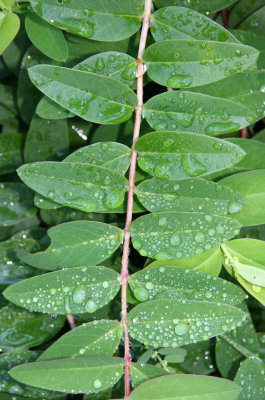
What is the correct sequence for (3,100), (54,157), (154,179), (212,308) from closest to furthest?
1. (212,308)
2. (154,179)
3. (54,157)
4. (3,100)

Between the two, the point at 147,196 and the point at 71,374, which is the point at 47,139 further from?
the point at 71,374

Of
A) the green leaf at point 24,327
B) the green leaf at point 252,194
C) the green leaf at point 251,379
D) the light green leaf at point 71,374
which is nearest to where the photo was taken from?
the light green leaf at point 71,374

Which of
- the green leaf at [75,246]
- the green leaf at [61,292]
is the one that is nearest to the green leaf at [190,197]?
the green leaf at [75,246]

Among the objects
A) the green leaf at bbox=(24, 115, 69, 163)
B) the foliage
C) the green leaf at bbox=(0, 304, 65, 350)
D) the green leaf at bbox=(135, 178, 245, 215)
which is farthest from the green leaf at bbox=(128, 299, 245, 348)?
the green leaf at bbox=(24, 115, 69, 163)

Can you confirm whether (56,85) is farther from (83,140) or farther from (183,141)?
(83,140)

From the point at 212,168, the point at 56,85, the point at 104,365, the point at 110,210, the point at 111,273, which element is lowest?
the point at 104,365

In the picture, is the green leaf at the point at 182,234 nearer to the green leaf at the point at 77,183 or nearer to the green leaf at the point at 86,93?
the green leaf at the point at 77,183

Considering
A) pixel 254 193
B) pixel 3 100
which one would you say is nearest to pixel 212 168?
pixel 254 193
